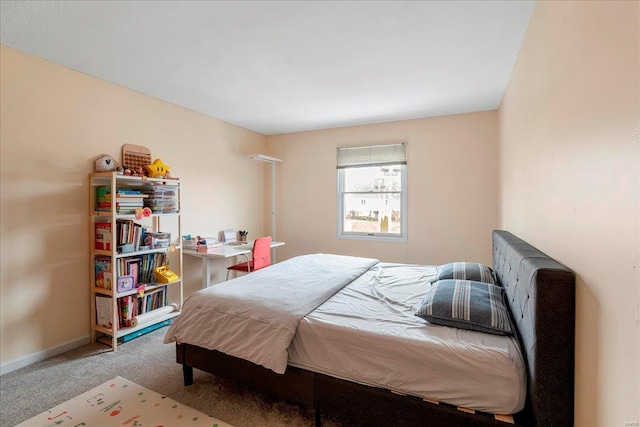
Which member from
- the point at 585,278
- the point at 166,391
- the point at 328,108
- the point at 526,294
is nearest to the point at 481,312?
the point at 526,294

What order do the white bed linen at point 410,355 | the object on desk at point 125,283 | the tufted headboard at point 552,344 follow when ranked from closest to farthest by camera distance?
the tufted headboard at point 552,344
the white bed linen at point 410,355
the object on desk at point 125,283

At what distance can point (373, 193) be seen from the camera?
4.34 meters

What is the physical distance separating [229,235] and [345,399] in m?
3.19

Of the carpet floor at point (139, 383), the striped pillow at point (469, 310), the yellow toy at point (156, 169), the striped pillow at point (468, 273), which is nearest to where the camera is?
the striped pillow at point (469, 310)

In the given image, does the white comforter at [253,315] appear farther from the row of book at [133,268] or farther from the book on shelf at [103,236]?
the book on shelf at [103,236]

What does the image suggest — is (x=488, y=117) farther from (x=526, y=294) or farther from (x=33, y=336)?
(x=33, y=336)

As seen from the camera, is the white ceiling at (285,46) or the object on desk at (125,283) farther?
the object on desk at (125,283)

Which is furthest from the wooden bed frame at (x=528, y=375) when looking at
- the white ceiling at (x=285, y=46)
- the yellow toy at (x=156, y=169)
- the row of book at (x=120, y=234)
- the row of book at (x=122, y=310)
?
the yellow toy at (x=156, y=169)

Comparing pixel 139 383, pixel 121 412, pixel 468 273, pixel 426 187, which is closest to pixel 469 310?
pixel 468 273

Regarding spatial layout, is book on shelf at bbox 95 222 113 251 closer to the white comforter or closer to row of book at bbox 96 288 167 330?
row of book at bbox 96 288 167 330

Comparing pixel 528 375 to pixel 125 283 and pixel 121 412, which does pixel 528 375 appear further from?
pixel 125 283

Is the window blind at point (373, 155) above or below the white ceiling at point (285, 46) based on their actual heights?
below

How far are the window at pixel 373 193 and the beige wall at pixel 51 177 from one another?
100 inches

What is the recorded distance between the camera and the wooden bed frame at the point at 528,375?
3.51 ft
